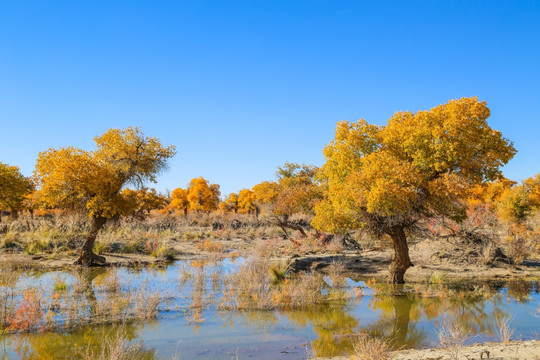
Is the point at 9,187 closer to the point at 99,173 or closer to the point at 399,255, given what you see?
the point at 99,173

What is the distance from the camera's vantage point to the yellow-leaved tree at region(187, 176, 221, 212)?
220 feet

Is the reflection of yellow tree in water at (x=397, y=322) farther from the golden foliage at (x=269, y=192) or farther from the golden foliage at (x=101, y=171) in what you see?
the golden foliage at (x=269, y=192)

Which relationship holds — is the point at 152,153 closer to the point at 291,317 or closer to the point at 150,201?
the point at 150,201

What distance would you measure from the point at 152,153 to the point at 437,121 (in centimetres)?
1313

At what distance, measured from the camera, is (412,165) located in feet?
48.4

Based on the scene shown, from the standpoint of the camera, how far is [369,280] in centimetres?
1783

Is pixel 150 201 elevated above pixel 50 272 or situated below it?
above

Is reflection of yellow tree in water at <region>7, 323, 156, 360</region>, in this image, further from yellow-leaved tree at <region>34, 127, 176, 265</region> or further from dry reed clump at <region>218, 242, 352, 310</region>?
yellow-leaved tree at <region>34, 127, 176, 265</region>

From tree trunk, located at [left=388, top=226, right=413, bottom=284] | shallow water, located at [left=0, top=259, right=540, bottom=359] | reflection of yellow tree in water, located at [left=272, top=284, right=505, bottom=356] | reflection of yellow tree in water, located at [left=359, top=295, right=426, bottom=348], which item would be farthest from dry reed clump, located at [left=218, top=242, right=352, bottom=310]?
tree trunk, located at [left=388, top=226, right=413, bottom=284]

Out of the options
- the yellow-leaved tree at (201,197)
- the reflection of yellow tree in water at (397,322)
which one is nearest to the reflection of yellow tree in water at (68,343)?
the reflection of yellow tree in water at (397,322)

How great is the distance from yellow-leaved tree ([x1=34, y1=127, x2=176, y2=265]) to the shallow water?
4709 mm

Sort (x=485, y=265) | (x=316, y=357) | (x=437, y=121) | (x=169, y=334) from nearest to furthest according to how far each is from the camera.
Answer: (x=316, y=357)
(x=169, y=334)
(x=437, y=121)
(x=485, y=265)

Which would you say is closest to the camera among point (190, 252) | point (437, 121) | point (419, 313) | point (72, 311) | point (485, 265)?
point (72, 311)

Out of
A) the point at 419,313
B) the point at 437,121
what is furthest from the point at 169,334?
the point at 437,121
